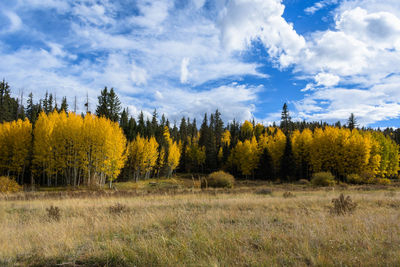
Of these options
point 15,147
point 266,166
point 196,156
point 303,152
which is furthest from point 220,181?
point 196,156

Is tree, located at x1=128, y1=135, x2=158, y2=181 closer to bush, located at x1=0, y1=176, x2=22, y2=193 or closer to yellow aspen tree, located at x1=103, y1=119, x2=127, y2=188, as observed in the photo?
yellow aspen tree, located at x1=103, y1=119, x2=127, y2=188

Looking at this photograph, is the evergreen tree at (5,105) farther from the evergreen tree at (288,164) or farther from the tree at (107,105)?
the evergreen tree at (288,164)

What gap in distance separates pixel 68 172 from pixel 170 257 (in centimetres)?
4264

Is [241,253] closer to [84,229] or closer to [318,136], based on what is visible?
[84,229]

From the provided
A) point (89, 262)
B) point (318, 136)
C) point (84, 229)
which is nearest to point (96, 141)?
point (84, 229)

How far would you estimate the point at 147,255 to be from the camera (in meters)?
4.02

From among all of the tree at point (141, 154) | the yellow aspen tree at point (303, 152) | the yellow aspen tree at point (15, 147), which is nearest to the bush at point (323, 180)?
the yellow aspen tree at point (303, 152)

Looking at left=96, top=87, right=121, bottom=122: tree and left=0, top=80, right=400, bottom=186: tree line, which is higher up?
left=96, top=87, right=121, bottom=122: tree

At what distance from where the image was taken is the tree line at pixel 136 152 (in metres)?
36.0

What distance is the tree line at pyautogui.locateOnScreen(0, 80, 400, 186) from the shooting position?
118 ft

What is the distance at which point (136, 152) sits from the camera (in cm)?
5334

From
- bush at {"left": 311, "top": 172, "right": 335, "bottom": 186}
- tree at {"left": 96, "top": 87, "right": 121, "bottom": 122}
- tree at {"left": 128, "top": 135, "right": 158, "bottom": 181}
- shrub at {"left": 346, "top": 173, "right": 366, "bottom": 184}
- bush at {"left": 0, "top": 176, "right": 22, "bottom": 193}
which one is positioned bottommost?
shrub at {"left": 346, "top": 173, "right": 366, "bottom": 184}

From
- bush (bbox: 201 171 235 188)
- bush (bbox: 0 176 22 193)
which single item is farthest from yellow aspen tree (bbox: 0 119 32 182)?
bush (bbox: 201 171 235 188)

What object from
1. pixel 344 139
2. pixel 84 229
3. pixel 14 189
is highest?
pixel 344 139
